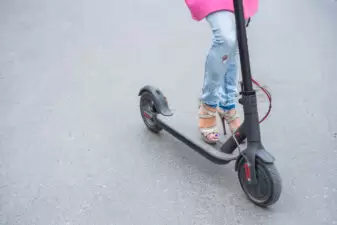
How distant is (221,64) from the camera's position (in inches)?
131

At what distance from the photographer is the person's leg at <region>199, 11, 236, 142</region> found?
318 centimetres

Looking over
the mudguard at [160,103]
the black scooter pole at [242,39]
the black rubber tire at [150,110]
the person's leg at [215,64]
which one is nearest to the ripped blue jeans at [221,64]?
the person's leg at [215,64]

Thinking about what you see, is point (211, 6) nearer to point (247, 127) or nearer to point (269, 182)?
point (247, 127)

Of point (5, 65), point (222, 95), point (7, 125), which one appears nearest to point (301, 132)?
point (222, 95)

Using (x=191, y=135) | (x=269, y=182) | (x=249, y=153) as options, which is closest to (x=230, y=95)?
(x=191, y=135)

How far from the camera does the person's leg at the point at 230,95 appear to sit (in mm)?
3656

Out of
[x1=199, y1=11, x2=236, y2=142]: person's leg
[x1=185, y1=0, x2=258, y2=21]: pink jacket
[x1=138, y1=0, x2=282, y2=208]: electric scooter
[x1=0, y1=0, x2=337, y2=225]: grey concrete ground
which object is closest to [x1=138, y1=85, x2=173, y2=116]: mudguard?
[x1=0, y1=0, x2=337, y2=225]: grey concrete ground

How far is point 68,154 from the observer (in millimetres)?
3973

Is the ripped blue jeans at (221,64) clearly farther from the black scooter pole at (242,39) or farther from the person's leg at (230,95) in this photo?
the black scooter pole at (242,39)

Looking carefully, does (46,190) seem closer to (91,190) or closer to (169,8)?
(91,190)

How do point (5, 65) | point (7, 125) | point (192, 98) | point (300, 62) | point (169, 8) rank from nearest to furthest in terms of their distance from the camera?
point (7, 125), point (192, 98), point (300, 62), point (5, 65), point (169, 8)

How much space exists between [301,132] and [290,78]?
1158 mm

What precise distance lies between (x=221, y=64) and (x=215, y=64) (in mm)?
41

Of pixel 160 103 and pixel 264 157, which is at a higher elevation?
pixel 264 157
